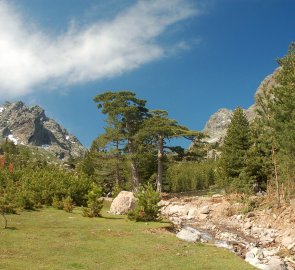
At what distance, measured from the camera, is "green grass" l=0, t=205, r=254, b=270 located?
17.5 metres

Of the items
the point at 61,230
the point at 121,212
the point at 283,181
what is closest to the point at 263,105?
the point at 283,181

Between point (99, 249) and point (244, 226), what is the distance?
57.8 ft

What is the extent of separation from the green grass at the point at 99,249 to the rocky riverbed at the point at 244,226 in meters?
2.16

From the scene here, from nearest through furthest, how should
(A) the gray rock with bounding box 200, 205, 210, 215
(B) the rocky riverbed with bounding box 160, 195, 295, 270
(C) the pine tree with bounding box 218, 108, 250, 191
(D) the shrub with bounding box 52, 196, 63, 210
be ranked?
(B) the rocky riverbed with bounding box 160, 195, 295, 270 < (D) the shrub with bounding box 52, 196, 63, 210 < (A) the gray rock with bounding box 200, 205, 210, 215 < (C) the pine tree with bounding box 218, 108, 250, 191

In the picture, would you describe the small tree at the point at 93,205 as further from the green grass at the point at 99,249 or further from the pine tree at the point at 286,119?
the pine tree at the point at 286,119

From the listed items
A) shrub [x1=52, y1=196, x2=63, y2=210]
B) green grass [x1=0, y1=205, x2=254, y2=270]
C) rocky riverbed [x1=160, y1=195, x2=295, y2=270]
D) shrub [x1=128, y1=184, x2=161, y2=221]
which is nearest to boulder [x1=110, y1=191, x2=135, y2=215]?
rocky riverbed [x1=160, y1=195, x2=295, y2=270]

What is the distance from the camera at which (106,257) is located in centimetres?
1891

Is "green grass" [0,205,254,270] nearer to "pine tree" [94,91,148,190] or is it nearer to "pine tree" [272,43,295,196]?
"pine tree" [272,43,295,196]

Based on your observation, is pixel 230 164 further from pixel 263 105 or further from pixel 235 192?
pixel 263 105

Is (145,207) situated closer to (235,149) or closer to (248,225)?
(248,225)

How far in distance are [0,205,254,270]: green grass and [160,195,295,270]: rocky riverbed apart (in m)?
2.16

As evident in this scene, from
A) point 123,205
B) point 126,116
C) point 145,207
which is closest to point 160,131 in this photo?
point 126,116

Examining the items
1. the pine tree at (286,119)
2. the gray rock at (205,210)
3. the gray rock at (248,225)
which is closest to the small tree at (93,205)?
the gray rock at (248,225)

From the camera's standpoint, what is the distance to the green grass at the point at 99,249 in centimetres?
1750
